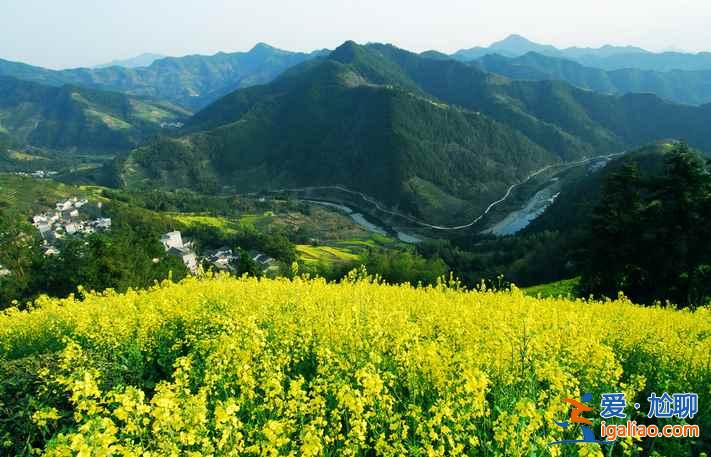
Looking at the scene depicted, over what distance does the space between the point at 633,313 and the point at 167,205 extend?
479 ft

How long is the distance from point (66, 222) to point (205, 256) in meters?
40.9

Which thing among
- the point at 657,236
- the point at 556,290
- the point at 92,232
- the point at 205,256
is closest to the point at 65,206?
the point at 92,232

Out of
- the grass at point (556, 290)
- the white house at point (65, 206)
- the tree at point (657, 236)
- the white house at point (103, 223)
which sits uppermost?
the tree at point (657, 236)

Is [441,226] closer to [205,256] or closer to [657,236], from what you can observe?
[205,256]

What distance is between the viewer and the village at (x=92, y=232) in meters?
79.8

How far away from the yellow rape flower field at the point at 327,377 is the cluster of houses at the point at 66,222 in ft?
278

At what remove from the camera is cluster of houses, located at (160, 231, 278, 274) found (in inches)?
3084

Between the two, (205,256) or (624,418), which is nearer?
(624,418)

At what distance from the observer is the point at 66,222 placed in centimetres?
10288

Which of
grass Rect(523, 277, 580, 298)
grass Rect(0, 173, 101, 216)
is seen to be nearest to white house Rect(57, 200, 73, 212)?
grass Rect(0, 173, 101, 216)

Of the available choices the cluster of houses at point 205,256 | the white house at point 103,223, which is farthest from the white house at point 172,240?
the white house at point 103,223

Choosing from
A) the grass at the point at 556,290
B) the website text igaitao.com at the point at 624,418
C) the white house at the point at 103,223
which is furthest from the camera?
the white house at the point at 103,223

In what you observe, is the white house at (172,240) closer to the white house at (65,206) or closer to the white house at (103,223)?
the white house at (103,223)

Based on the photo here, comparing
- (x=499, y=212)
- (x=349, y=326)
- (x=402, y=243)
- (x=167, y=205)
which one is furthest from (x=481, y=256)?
(x=167, y=205)
